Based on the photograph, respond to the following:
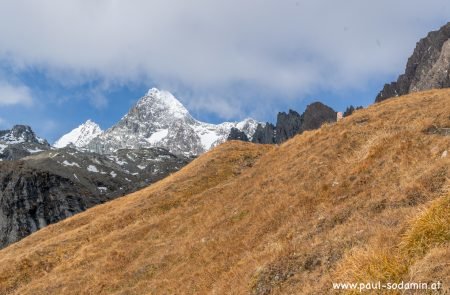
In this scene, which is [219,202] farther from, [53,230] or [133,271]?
[53,230]

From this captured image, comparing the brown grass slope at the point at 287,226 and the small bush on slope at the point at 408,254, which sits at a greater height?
the brown grass slope at the point at 287,226

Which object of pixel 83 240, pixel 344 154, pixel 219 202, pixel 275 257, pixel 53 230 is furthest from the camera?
pixel 53 230

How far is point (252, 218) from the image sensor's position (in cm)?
2102

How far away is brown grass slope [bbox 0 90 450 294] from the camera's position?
12047mm

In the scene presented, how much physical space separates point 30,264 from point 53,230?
31.1 ft

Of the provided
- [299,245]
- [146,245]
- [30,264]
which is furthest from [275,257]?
[30,264]

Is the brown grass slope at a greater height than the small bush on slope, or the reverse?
the brown grass slope

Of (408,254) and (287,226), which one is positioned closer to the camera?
(408,254)

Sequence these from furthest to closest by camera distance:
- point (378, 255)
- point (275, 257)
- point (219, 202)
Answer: point (219, 202) → point (275, 257) → point (378, 255)

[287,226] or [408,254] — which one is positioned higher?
[287,226]

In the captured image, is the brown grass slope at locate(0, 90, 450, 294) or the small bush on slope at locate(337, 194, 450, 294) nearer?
the small bush on slope at locate(337, 194, 450, 294)

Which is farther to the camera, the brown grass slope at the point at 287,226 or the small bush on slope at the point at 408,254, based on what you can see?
the brown grass slope at the point at 287,226

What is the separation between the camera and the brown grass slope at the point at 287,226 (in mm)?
12047

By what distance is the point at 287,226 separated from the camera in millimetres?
17609
